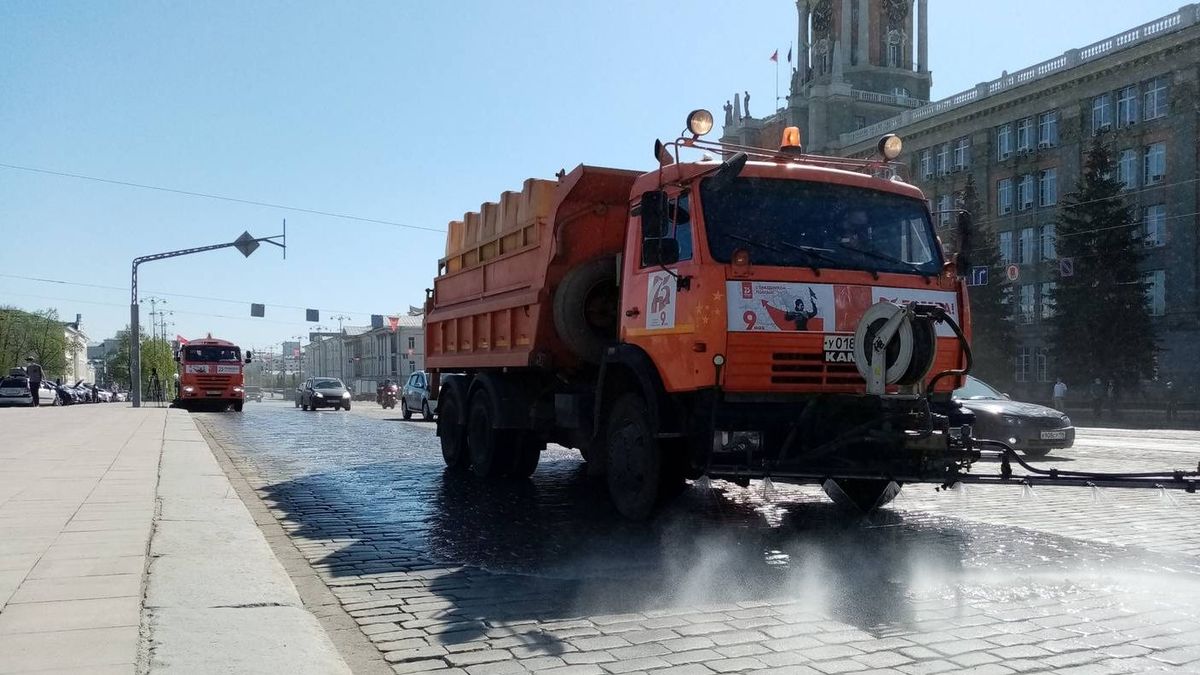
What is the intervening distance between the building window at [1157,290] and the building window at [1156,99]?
285 inches

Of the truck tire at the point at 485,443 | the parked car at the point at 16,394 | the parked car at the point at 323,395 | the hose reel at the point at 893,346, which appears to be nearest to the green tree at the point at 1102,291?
the parked car at the point at 323,395

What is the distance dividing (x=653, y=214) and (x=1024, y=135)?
5158 centimetres

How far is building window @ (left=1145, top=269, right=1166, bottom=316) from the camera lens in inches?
1735

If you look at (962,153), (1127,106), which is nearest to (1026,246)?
(962,153)

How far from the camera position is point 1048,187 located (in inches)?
2018

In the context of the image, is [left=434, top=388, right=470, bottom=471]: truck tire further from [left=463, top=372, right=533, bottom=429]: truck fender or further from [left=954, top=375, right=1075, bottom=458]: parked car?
[left=954, top=375, right=1075, bottom=458]: parked car

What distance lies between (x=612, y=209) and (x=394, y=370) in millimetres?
110925

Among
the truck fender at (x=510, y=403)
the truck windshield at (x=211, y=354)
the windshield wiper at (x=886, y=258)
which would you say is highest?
the windshield wiper at (x=886, y=258)

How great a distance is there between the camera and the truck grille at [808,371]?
22.6 feet

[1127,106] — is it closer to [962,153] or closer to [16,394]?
[962,153]

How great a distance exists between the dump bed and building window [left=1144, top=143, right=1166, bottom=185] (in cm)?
4274

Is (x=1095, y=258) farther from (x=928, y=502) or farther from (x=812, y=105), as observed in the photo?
(x=928, y=502)

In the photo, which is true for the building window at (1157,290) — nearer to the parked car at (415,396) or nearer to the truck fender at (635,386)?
the parked car at (415,396)

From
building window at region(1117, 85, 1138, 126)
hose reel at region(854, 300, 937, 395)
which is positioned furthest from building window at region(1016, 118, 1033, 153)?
hose reel at region(854, 300, 937, 395)
